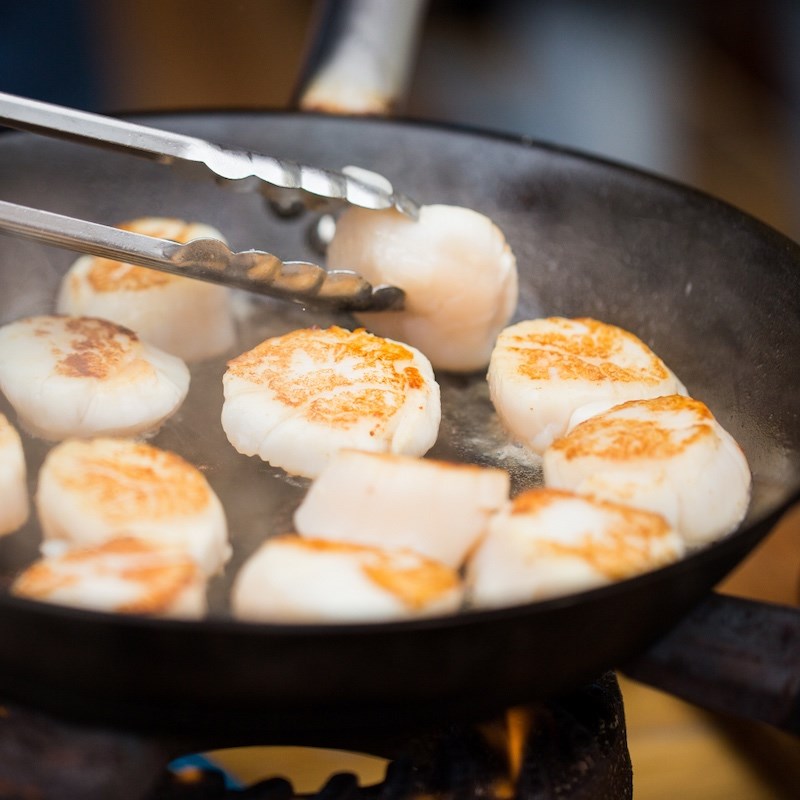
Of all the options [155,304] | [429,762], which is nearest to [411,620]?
[429,762]

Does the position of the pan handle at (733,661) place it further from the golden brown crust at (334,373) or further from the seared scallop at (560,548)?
the golden brown crust at (334,373)

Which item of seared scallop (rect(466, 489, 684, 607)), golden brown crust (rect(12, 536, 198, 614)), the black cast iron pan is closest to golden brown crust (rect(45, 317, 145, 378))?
the black cast iron pan

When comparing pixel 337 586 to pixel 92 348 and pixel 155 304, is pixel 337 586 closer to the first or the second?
pixel 92 348

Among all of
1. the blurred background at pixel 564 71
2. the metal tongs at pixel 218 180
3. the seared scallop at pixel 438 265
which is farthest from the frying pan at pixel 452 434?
the blurred background at pixel 564 71

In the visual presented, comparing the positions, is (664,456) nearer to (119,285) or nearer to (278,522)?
(278,522)

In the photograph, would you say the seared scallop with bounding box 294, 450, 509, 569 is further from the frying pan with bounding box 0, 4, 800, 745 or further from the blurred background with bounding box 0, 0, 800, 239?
the blurred background with bounding box 0, 0, 800, 239

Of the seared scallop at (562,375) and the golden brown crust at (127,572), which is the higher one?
the seared scallop at (562,375)
